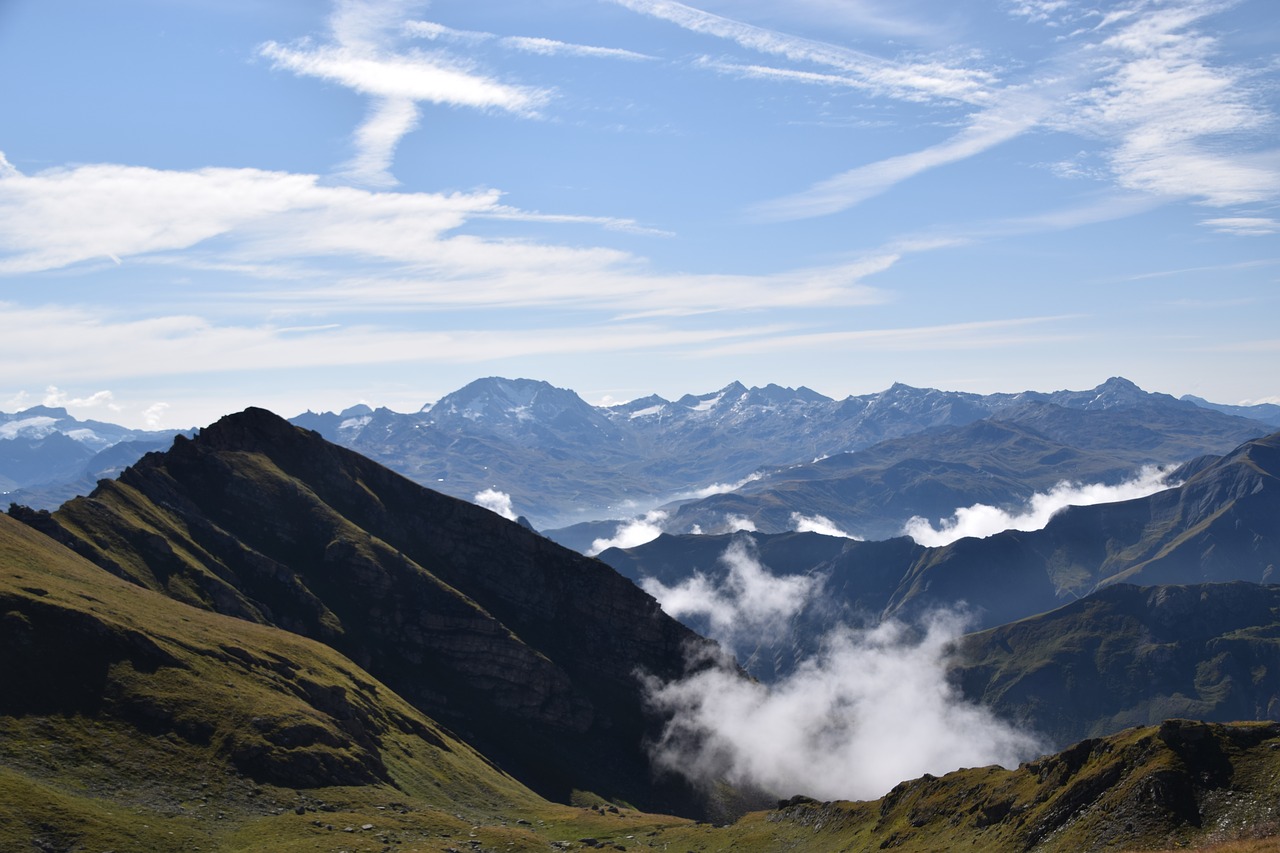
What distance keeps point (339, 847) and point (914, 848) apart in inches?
3241

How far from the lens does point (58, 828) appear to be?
403ft

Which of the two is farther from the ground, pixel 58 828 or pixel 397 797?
pixel 58 828

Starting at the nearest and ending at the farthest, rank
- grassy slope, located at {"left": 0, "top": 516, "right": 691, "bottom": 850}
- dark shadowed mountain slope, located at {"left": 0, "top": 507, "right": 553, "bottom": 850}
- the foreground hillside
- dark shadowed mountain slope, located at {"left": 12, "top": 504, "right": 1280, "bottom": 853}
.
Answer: dark shadowed mountain slope, located at {"left": 12, "top": 504, "right": 1280, "bottom": 853} → dark shadowed mountain slope, located at {"left": 0, "top": 507, "right": 553, "bottom": 850} → the foreground hillside → grassy slope, located at {"left": 0, "top": 516, "right": 691, "bottom": 850}

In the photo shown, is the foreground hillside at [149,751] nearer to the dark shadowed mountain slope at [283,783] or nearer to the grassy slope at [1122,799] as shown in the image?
A: the dark shadowed mountain slope at [283,783]

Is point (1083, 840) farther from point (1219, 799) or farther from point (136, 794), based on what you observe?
→ point (136, 794)

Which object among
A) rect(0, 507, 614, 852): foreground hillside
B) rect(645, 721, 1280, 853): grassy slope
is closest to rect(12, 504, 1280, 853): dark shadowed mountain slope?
rect(645, 721, 1280, 853): grassy slope

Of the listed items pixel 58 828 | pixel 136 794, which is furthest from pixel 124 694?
pixel 58 828

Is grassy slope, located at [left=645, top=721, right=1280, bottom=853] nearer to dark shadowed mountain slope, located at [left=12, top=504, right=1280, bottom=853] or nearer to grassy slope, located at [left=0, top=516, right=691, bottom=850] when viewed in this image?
dark shadowed mountain slope, located at [left=12, top=504, right=1280, bottom=853]

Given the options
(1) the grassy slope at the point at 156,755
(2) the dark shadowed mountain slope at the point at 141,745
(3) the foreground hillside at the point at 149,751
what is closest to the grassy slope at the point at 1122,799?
(1) the grassy slope at the point at 156,755

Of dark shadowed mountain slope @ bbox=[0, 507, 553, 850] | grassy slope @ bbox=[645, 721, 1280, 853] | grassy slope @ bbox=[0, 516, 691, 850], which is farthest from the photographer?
grassy slope @ bbox=[0, 516, 691, 850]

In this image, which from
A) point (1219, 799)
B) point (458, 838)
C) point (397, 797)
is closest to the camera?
point (1219, 799)

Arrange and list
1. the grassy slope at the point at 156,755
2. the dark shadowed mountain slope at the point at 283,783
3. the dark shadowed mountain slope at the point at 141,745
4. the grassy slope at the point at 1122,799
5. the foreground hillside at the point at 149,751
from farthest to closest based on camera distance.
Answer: the grassy slope at the point at 156,755 → the foreground hillside at the point at 149,751 → the dark shadowed mountain slope at the point at 141,745 → the dark shadowed mountain slope at the point at 283,783 → the grassy slope at the point at 1122,799

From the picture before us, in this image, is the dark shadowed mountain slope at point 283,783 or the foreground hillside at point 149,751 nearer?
the dark shadowed mountain slope at point 283,783

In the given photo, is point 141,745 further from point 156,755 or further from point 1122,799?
point 1122,799
